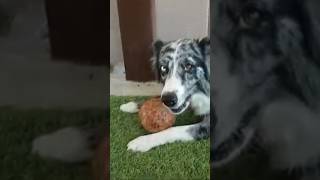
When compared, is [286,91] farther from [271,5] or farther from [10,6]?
[10,6]

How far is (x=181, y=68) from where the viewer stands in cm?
80

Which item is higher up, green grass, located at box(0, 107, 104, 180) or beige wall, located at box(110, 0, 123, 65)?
beige wall, located at box(110, 0, 123, 65)

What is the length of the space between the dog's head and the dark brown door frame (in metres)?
0.02

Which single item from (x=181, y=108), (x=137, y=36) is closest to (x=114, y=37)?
(x=137, y=36)

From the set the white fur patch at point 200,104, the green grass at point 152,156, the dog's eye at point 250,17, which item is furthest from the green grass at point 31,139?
the dog's eye at point 250,17

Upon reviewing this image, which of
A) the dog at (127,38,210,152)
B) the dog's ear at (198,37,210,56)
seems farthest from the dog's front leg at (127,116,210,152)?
the dog's ear at (198,37,210,56)

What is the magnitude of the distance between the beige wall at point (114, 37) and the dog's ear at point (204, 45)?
12 cm

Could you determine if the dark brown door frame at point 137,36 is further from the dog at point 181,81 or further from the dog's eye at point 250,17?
the dog's eye at point 250,17

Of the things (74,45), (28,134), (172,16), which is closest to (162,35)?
(172,16)

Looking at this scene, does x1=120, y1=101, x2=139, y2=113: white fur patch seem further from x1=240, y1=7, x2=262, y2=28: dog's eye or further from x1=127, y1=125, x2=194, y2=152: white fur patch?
x1=240, y1=7, x2=262, y2=28: dog's eye

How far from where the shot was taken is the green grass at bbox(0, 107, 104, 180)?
0.83 m

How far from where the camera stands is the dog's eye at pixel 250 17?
79cm

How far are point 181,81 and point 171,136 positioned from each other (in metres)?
0.09

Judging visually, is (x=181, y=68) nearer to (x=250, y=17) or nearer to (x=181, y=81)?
(x=181, y=81)
